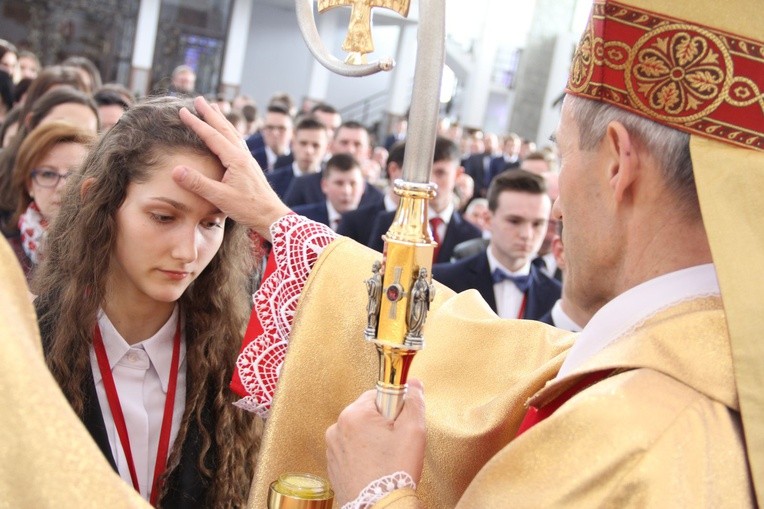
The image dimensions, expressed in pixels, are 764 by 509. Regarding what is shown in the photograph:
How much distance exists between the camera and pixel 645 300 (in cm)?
154

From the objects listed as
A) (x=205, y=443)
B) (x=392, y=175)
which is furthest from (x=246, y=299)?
(x=392, y=175)

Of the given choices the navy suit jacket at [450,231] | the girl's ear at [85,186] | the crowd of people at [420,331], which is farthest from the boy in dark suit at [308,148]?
the girl's ear at [85,186]

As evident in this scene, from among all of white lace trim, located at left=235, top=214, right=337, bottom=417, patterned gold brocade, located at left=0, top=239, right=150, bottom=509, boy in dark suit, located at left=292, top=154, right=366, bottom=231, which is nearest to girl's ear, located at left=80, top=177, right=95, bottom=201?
white lace trim, located at left=235, top=214, right=337, bottom=417

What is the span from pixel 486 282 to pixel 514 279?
16cm

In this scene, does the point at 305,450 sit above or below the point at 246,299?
below

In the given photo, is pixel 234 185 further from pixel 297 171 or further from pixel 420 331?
pixel 297 171

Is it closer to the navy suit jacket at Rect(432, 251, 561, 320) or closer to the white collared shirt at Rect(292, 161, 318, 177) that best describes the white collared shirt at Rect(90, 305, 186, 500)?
the navy suit jacket at Rect(432, 251, 561, 320)

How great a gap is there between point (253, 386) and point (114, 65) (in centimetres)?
1971

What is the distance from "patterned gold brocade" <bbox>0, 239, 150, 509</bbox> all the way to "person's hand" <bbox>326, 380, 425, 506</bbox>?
543 mm

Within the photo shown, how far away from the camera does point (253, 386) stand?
2.12 m

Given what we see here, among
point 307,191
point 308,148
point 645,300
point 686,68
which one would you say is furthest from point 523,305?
point 308,148

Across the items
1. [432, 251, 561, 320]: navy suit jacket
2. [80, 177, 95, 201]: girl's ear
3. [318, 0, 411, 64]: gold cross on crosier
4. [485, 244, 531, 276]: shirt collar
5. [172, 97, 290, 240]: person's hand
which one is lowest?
[432, 251, 561, 320]: navy suit jacket

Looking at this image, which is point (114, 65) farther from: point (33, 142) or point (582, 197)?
point (582, 197)

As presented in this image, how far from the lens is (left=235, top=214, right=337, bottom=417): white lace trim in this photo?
6.93ft
